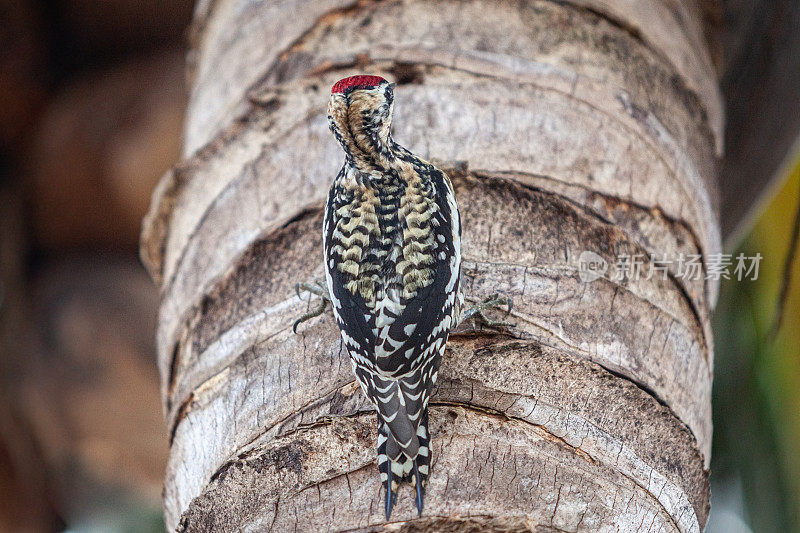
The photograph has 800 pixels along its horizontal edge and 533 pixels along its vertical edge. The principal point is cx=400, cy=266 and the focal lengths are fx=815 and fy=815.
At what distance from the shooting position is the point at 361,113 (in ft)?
7.16

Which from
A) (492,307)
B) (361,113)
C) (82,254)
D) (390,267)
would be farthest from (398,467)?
(82,254)

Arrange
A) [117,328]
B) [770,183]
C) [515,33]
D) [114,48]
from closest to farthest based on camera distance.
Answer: [515,33], [770,183], [117,328], [114,48]

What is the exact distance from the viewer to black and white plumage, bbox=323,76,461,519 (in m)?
1.85

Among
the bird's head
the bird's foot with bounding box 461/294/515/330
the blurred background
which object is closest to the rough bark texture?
the bird's foot with bounding box 461/294/515/330

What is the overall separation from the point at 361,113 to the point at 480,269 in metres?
0.53

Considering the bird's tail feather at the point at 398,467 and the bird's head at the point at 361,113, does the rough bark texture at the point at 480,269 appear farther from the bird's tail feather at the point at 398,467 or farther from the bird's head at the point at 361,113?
the bird's head at the point at 361,113

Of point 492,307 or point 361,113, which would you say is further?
point 361,113

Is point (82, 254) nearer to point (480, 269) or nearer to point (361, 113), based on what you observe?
point (361, 113)

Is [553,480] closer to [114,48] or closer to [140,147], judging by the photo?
[140,147]

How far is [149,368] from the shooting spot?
4.86 meters

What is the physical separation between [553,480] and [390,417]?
38cm

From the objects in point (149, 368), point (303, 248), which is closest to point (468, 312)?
point (303, 248)

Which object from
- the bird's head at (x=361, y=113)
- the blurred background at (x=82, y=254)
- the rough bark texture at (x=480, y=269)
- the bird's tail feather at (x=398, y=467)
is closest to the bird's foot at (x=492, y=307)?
the rough bark texture at (x=480, y=269)

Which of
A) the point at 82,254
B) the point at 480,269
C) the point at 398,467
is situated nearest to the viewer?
the point at 398,467
